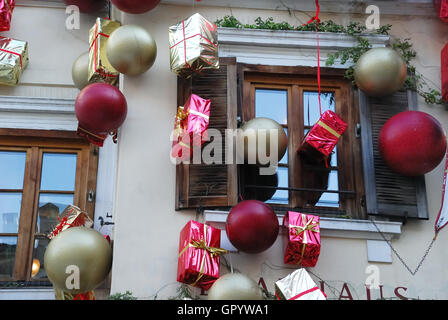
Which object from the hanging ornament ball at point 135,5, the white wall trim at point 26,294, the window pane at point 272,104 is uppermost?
the hanging ornament ball at point 135,5

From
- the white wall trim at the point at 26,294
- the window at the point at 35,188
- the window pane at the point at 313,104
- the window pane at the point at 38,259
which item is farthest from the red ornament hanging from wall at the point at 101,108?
the window pane at the point at 313,104

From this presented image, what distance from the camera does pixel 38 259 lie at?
7602mm

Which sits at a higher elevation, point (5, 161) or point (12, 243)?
point (5, 161)

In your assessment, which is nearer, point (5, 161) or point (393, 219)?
point (393, 219)

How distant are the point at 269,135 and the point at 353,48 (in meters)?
1.67

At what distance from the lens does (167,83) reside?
7332 millimetres

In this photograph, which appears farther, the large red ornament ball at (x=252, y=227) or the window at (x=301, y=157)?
the window at (x=301, y=157)

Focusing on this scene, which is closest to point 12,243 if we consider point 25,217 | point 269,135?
point 25,217

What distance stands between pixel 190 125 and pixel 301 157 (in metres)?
1.34

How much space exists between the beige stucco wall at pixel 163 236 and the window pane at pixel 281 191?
533mm

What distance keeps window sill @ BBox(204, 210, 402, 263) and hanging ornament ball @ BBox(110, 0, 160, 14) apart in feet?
7.66

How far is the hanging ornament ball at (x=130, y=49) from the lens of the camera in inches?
275

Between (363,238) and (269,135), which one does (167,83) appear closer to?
(269,135)

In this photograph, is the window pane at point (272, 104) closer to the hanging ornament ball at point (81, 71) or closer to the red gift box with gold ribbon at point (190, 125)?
the red gift box with gold ribbon at point (190, 125)
